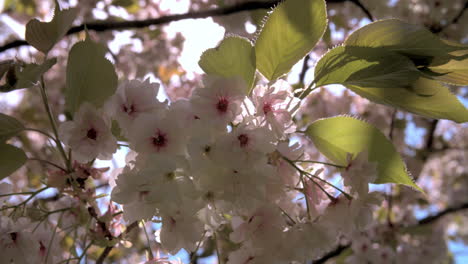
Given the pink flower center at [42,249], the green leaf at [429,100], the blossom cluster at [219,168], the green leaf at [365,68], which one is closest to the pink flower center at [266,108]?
the blossom cluster at [219,168]

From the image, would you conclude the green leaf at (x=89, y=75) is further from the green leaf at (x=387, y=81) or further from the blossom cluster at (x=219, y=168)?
the green leaf at (x=387, y=81)

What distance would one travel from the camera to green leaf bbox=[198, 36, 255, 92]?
84 cm

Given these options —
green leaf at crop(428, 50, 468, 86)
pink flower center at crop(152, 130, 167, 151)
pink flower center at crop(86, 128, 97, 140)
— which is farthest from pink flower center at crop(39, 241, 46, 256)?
green leaf at crop(428, 50, 468, 86)

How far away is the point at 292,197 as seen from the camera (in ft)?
3.26

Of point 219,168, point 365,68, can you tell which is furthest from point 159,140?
point 365,68

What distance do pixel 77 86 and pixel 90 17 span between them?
2.43 metres

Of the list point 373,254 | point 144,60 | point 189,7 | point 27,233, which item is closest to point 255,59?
point 27,233

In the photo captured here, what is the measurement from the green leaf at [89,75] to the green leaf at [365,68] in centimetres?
44

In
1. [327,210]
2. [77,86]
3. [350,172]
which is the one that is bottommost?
[327,210]

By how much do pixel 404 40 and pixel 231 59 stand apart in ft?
1.15

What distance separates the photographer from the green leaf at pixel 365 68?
2.72 ft

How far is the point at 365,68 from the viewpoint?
86cm

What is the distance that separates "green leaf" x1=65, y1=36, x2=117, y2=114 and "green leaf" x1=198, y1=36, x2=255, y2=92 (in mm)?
190

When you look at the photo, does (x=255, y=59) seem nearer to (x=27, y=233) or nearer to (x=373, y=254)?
(x=27, y=233)
